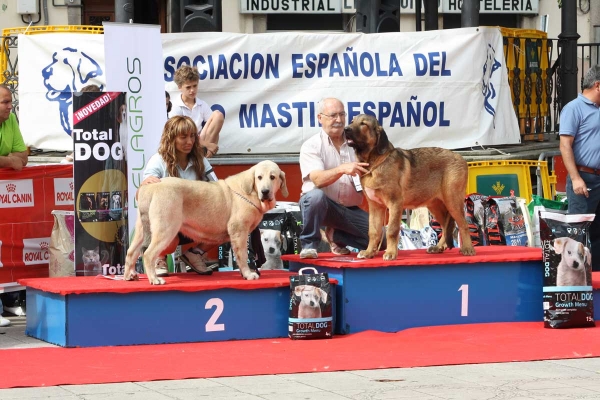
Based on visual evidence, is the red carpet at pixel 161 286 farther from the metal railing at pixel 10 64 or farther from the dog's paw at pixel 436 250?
the metal railing at pixel 10 64

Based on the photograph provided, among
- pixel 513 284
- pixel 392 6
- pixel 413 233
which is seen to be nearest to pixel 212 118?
pixel 413 233

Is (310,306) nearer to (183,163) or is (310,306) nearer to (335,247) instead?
(335,247)

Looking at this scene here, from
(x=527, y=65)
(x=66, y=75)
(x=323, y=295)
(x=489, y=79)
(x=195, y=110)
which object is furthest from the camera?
(x=527, y=65)

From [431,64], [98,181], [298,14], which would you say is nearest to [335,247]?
[98,181]

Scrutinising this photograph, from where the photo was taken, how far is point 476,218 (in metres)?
10.5

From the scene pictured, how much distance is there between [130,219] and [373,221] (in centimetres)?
189

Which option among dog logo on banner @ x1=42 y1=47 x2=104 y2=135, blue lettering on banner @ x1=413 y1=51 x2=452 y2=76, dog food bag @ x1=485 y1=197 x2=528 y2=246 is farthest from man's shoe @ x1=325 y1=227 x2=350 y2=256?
blue lettering on banner @ x1=413 y1=51 x2=452 y2=76

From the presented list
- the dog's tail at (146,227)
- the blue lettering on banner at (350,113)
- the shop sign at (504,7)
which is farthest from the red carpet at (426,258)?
the shop sign at (504,7)

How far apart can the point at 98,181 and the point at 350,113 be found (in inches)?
151

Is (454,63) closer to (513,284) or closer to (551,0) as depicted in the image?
(513,284)

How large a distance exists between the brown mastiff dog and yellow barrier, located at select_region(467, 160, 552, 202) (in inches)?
129

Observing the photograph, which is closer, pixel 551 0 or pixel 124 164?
pixel 124 164

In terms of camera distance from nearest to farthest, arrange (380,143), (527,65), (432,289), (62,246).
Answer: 1. (380,143)
2. (432,289)
3. (62,246)
4. (527,65)

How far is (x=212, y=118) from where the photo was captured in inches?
387
